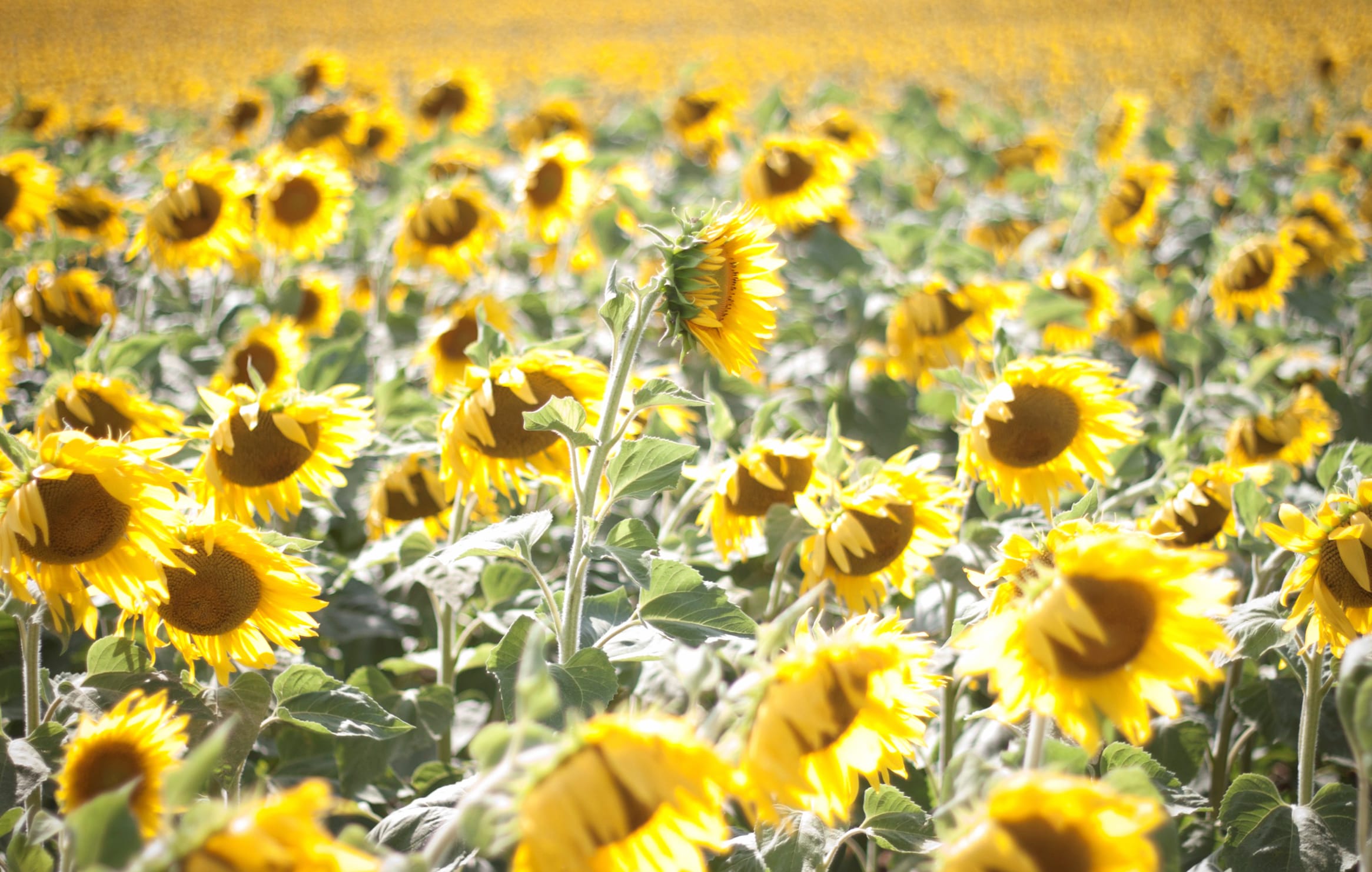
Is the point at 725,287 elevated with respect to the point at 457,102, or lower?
lower

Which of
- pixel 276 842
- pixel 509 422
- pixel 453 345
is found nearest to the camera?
pixel 276 842

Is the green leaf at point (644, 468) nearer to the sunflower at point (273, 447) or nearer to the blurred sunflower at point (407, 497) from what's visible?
the sunflower at point (273, 447)

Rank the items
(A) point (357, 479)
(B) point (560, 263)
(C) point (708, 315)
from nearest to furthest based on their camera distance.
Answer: (C) point (708, 315), (A) point (357, 479), (B) point (560, 263)

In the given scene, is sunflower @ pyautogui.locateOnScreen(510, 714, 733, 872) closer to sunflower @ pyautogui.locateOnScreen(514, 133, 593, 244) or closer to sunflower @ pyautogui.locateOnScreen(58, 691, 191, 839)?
sunflower @ pyautogui.locateOnScreen(58, 691, 191, 839)

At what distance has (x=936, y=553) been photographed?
1537 millimetres

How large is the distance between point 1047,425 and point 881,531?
1.10 ft

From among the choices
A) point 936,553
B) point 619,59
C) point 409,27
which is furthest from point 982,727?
point 409,27

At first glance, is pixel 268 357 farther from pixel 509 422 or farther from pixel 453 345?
pixel 509 422

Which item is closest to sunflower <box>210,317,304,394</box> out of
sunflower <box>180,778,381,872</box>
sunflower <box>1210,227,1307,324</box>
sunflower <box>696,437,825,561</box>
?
sunflower <box>696,437,825,561</box>

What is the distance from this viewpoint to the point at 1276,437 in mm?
2084

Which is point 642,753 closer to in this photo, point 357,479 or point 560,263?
point 357,479

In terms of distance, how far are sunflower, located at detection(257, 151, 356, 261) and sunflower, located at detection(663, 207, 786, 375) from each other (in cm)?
170

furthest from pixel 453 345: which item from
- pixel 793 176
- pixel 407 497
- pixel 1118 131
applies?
pixel 1118 131

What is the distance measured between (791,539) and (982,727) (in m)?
0.55
